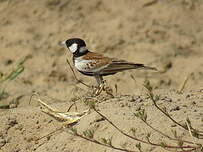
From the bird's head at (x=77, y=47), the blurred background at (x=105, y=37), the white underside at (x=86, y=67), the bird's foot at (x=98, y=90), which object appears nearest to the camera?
the bird's foot at (x=98, y=90)

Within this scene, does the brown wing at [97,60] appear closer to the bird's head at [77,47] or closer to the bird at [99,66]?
the bird at [99,66]

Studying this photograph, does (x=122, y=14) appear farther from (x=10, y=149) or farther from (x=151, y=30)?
(x=10, y=149)

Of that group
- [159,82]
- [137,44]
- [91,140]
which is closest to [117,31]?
[137,44]

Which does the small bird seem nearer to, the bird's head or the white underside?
the white underside

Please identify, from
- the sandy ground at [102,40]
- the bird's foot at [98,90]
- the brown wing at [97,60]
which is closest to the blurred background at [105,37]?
the sandy ground at [102,40]

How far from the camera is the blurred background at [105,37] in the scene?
9383 mm

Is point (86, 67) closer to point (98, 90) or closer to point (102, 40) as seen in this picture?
point (98, 90)

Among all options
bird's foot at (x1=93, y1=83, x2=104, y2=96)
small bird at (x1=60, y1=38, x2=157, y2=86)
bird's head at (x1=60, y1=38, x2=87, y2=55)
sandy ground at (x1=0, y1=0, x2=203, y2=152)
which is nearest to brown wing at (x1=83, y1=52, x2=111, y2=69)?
small bird at (x1=60, y1=38, x2=157, y2=86)

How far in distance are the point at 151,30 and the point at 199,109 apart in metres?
4.59

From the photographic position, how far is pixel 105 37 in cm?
990

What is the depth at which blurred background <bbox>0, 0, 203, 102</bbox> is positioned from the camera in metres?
9.38

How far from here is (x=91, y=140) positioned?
4.87 metres

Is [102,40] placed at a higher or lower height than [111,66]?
lower

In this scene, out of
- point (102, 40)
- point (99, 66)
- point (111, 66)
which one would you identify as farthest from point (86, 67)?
point (102, 40)
